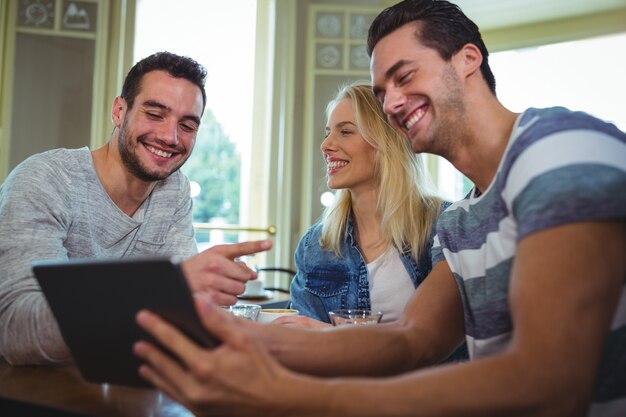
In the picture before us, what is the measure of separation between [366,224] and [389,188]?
166mm

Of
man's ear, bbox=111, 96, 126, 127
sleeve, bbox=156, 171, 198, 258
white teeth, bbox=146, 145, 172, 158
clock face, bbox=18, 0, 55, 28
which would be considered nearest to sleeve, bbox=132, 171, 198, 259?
sleeve, bbox=156, 171, 198, 258

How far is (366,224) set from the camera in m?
2.17

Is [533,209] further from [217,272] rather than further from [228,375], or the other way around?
[217,272]

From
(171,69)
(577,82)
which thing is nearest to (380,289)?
(171,69)

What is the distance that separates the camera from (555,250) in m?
0.78

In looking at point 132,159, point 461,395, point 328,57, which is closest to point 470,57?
point 461,395

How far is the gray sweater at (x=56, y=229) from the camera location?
112 cm

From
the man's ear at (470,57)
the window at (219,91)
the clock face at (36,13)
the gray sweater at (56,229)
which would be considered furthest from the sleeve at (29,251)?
the window at (219,91)

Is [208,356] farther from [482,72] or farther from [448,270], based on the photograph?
[482,72]

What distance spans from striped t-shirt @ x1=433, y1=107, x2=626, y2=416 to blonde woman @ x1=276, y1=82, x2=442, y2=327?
22.0 inches

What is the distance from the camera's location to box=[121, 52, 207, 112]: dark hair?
1.84 meters

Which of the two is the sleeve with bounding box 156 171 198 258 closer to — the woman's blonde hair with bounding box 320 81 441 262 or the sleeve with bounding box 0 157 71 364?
the sleeve with bounding box 0 157 71 364

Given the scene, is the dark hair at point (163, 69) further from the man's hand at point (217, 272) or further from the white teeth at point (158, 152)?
the man's hand at point (217, 272)

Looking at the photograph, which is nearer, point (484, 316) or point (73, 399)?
point (73, 399)
